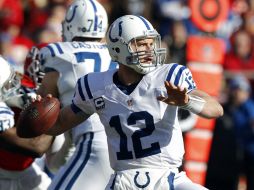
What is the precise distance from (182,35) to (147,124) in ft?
20.4

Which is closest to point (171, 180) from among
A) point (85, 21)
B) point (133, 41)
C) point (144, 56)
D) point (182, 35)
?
point (144, 56)

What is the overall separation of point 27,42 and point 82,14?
481cm

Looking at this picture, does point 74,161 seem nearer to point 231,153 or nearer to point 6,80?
point 6,80

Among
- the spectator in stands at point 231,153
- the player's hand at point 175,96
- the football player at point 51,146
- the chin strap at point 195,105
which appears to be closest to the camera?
the player's hand at point 175,96

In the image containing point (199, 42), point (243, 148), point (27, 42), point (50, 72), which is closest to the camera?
point (50, 72)

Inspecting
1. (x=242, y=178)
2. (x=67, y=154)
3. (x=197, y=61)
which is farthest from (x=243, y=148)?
(x=67, y=154)

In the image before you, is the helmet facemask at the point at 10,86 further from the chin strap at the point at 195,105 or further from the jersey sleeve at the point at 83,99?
the chin strap at the point at 195,105

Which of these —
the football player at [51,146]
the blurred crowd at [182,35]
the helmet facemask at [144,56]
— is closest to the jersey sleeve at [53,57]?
Answer: the football player at [51,146]

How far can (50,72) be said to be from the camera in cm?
634

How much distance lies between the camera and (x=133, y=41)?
5.52 metres

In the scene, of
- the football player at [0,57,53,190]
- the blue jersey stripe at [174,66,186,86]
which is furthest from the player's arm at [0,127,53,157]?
the blue jersey stripe at [174,66,186,86]

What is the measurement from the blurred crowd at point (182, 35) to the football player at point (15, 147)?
3.43 m

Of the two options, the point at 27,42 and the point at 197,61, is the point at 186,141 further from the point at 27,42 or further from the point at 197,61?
the point at 27,42

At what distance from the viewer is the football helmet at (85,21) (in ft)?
21.5
